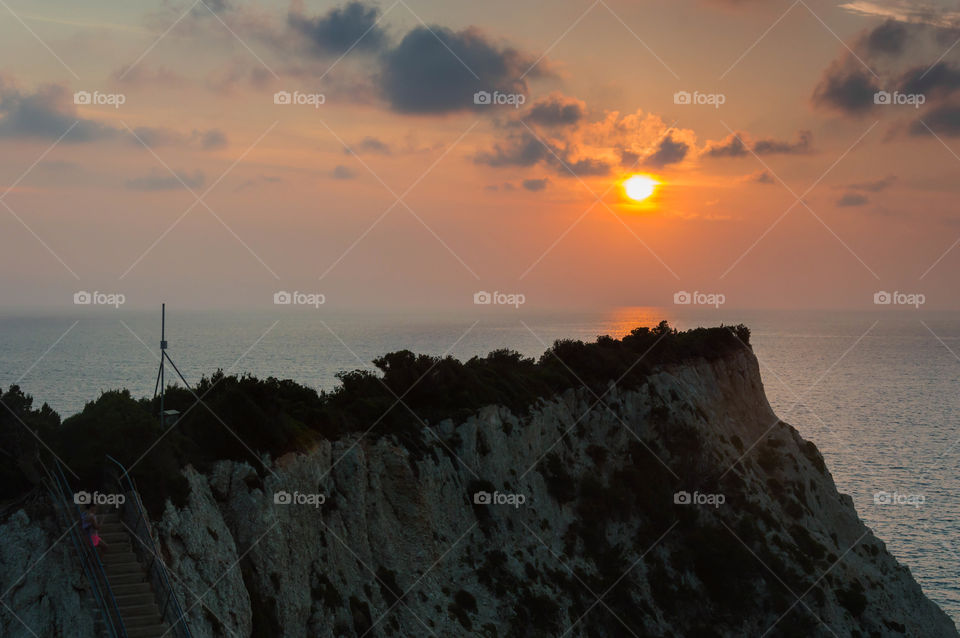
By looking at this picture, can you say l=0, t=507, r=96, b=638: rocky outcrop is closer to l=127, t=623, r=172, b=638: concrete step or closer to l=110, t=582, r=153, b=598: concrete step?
l=110, t=582, r=153, b=598: concrete step

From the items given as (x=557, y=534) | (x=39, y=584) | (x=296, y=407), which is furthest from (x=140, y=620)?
(x=557, y=534)

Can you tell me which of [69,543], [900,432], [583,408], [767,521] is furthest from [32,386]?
[900,432]

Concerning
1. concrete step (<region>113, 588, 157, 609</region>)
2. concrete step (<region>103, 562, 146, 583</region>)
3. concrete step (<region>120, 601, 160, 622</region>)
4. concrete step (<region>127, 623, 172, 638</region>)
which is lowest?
concrete step (<region>127, 623, 172, 638</region>)

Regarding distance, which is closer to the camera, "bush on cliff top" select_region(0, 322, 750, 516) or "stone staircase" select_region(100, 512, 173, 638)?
"stone staircase" select_region(100, 512, 173, 638)

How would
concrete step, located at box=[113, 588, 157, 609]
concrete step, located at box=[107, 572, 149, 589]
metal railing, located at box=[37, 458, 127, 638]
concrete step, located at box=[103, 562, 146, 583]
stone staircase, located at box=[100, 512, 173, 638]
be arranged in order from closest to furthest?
metal railing, located at box=[37, 458, 127, 638] → stone staircase, located at box=[100, 512, 173, 638] → concrete step, located at box=[113, 588, 157, 609] → concrete step, located at box=[107, 572, 149, 589] → concrete step, located at box=[103, 562, 146, 583]

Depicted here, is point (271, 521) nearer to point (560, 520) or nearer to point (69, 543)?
point (69, 543)

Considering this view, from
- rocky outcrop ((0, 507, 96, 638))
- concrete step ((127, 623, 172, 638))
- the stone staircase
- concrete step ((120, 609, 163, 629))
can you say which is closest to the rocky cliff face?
rocky outcrop ((0, 507, 96, 638))
